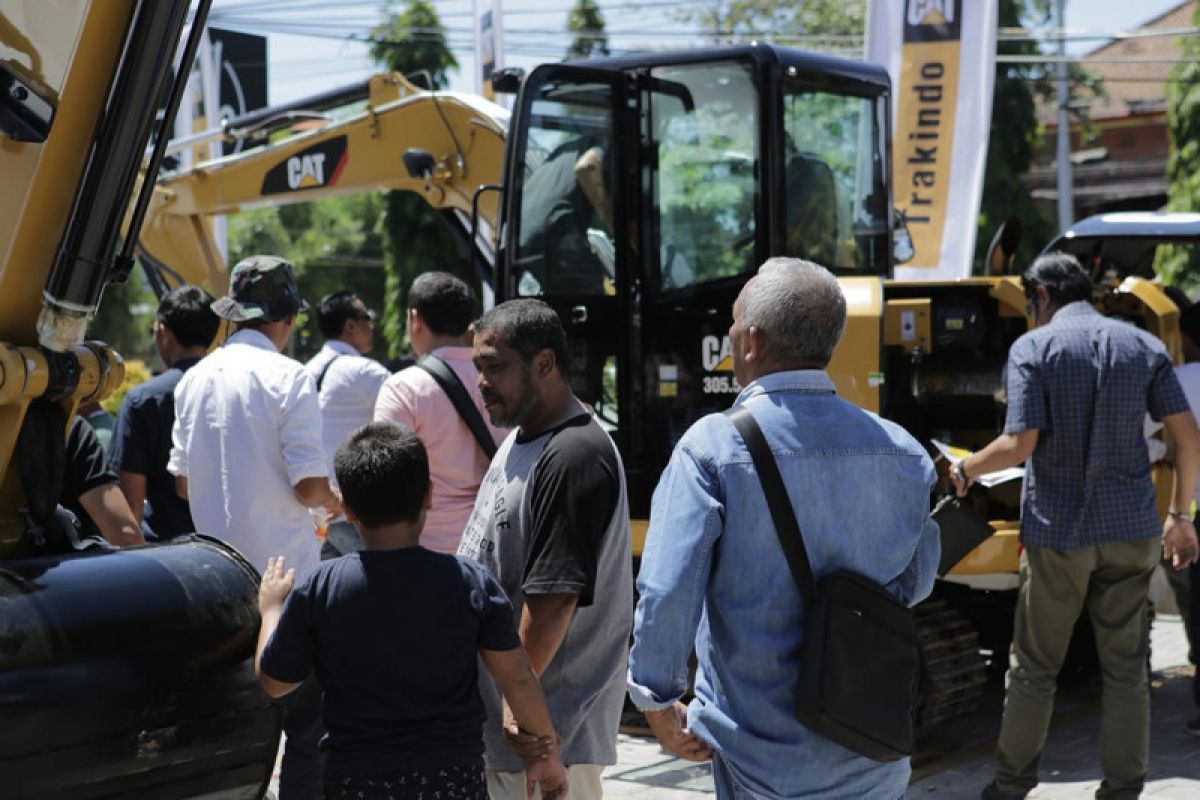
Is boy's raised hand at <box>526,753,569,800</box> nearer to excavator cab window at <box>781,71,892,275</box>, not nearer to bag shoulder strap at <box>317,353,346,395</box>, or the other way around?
bag shoulder strap at <box>317,353,346,395</box>

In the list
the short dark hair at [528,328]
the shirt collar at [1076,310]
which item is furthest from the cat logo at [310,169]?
the short dark hair at [528,328]

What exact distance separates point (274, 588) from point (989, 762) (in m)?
4.43

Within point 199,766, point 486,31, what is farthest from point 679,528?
point 486,31

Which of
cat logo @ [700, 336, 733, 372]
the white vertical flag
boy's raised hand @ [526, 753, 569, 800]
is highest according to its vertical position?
the white vertical flag

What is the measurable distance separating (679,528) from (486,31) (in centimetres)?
1186

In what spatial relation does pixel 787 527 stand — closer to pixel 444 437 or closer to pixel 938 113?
pixel 444 437

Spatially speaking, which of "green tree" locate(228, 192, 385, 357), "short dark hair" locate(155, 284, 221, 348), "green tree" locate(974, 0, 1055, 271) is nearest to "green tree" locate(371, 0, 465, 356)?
"green tree" locate(974, 0, 1055, 271)

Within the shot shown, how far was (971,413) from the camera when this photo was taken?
25.6 ft

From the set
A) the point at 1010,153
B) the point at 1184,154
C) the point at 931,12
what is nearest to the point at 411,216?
the point at 1010,153

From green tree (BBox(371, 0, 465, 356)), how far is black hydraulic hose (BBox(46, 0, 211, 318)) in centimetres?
2421

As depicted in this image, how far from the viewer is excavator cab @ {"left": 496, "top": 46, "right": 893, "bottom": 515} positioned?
7.52 meters

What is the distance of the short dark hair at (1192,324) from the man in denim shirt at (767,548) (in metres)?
4.86

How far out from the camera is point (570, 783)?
3975 millimetres

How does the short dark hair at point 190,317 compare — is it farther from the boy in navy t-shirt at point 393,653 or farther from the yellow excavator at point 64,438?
the boy in navy t-shirt at point 393,653
